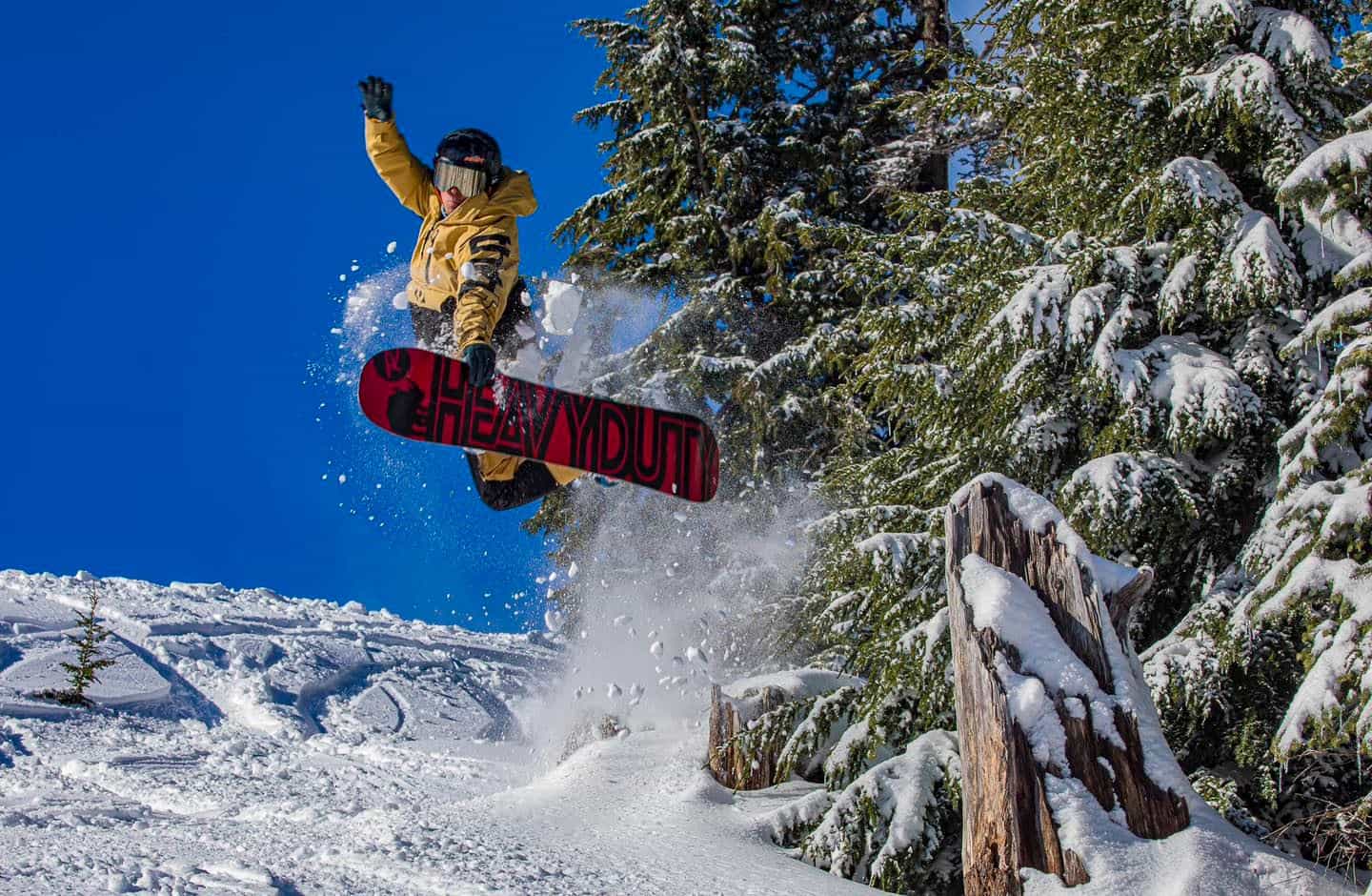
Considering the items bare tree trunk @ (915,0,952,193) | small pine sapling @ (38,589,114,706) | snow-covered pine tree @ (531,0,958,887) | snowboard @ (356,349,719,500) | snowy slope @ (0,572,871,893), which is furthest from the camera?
bare tree trunk @ (915,0,952,193)

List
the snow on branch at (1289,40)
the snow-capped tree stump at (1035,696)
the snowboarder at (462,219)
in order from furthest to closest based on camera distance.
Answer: the snowboarder at (462,219)
the snow on branch at (1289,40)
the snow-capped tree stump at (1035,696)

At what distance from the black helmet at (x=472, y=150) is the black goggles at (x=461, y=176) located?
0.01 metres

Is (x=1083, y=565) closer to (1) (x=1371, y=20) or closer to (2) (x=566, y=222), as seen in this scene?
(1) (x=1371, y=20)

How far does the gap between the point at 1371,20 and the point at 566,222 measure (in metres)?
8.44

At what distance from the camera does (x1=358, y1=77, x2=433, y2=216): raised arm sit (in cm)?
625

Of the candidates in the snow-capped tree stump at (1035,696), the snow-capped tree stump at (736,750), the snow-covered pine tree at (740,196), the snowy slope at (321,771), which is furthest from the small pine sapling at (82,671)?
the snow-capped tree stump at (1035,696)

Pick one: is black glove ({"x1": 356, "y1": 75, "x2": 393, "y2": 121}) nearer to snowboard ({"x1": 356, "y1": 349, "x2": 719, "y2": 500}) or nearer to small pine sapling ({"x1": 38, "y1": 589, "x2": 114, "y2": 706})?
snowboard ({"x1": 356, "y1": 349, "x2": 719, "y2": 500})

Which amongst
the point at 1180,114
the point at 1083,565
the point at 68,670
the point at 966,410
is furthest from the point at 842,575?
the point at 68,670

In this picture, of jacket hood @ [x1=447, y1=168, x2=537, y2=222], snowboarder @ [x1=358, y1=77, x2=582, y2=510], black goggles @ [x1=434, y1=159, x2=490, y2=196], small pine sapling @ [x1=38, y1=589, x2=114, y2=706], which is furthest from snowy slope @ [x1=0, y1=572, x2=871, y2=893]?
black goggles @ [x1=434, y1=159, x2=490, y2=196]

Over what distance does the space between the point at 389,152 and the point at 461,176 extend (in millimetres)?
528

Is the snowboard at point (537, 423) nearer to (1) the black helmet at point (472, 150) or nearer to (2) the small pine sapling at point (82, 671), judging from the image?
(1) the black helmet at point (472, 150)

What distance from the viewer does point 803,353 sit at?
995 centimetres

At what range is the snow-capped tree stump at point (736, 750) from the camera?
5938 millimetres

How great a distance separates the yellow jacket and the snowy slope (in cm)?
286
